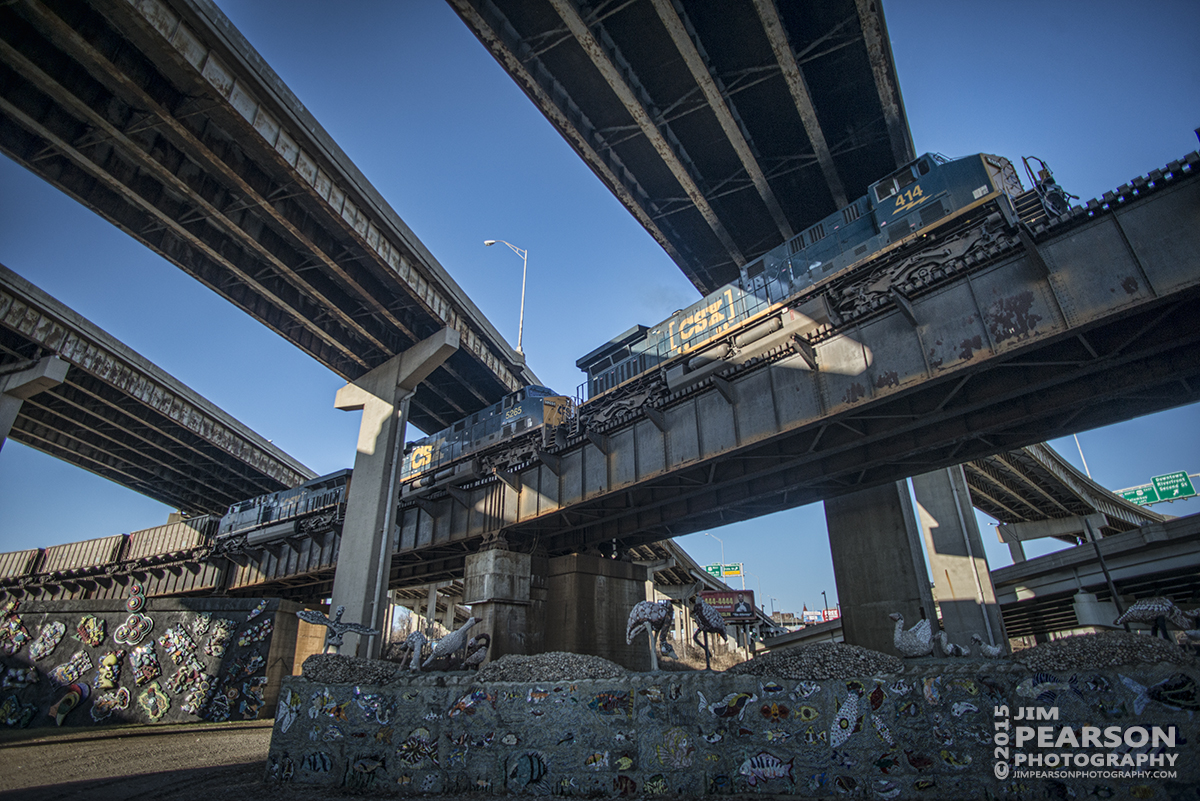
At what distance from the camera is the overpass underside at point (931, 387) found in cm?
1062

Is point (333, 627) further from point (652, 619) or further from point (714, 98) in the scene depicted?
point (714, 98)

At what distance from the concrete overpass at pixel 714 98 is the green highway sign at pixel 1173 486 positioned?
177 ft

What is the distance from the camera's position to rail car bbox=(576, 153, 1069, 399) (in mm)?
14016

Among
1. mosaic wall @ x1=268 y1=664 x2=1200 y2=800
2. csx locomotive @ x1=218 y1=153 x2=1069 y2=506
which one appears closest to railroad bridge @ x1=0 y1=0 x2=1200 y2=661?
csx locomotive @ x1=218 y1=153 x2=1069 y2=506

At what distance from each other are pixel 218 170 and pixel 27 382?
17.8 m

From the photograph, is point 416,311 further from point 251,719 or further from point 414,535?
point 251,719

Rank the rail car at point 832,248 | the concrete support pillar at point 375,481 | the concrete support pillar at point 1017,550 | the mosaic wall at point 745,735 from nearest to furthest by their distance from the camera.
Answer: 1. the mosaic wall at point 745,735
2. the rail car at point 832,248
3. the concrete support pillar at point 375,481
4. the concrete support pillar at point 1017,550

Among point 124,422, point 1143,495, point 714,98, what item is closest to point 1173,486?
Result: point 1143,495

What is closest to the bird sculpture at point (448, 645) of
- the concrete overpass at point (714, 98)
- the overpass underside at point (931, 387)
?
the overpass underside at point (931, 387)

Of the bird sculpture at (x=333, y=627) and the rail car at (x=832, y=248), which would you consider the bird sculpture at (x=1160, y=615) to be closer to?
the rail car at (x=832, y=248)

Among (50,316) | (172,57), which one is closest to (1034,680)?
(172,57)

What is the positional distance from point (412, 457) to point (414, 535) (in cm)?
915

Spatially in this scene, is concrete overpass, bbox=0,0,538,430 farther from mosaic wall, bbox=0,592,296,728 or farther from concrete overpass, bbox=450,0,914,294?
mosaic wall, bbox=0,592,296,728

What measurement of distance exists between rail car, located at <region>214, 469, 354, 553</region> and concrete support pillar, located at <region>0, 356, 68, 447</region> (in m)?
11.8
